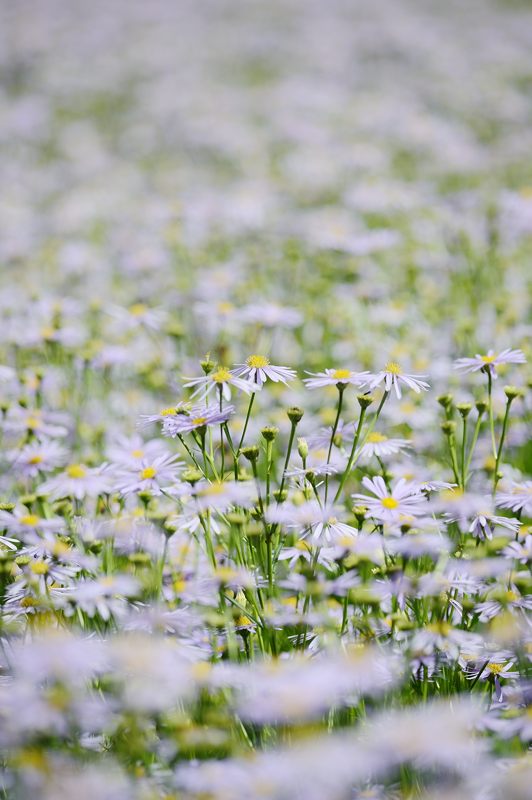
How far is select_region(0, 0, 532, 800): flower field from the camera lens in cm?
130

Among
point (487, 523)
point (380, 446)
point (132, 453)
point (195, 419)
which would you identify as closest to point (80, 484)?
point (132, 453)

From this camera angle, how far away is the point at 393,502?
5.77 feet

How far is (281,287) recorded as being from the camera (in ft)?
15.1

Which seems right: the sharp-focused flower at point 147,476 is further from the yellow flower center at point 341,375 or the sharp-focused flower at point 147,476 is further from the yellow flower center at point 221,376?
the yellow flower center at point 341,375

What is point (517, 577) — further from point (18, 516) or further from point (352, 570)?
point (18, 516)

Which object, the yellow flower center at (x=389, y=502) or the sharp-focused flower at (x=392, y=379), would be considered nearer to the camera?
the yellow flower center at (x=389, y=502)

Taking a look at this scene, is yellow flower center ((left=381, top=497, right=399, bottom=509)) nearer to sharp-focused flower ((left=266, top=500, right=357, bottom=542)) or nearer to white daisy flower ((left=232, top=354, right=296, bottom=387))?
sharp-focused flower ((left=266, top=500, right=357, bottom=542))

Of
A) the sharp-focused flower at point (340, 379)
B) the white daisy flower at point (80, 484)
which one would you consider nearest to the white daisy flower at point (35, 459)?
the white daisy flower at point (80, 484)

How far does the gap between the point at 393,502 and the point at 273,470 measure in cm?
89

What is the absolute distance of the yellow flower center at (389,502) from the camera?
1.75m

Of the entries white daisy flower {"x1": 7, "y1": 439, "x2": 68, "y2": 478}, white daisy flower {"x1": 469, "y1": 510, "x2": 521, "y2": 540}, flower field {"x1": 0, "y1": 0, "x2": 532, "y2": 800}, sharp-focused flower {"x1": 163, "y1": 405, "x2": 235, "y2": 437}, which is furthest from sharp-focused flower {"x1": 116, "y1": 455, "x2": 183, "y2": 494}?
white daisy flower {"x1": 469, "y1": 510, "x2": 521, "y2": 540}

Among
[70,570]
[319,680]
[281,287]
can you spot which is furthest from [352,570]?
[281,287]

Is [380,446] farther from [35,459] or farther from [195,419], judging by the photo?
[35,459]

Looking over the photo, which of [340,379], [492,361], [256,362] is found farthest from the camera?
[492,361]
